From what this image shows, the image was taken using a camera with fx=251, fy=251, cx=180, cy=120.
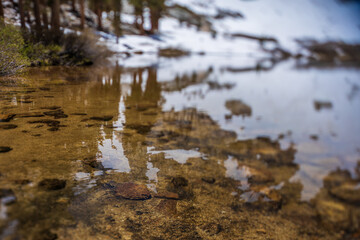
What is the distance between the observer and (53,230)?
1722 millimetres

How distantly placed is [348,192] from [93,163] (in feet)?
17.1

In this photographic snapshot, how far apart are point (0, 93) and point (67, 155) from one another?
2542mm

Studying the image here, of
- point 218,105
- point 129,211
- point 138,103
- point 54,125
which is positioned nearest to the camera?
point 129,211

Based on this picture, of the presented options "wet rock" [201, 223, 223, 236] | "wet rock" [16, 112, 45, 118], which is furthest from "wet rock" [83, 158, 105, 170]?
"wet rock" [16, 112, 45, 118]

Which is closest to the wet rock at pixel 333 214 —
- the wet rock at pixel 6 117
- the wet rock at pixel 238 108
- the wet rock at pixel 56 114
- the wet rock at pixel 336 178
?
the wet rock at pixel 336 178

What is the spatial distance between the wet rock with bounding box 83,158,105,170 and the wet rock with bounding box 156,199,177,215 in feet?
2.55

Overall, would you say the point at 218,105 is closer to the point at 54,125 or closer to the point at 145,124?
the point at 145,124

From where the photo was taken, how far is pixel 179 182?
3.05 m

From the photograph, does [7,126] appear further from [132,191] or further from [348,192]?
[348,192]

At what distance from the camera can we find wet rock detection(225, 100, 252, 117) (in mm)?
7474

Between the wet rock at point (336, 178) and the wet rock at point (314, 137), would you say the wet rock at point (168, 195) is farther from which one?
the wet rock at point (314, 137)

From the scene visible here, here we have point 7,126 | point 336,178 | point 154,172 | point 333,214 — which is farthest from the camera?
point 336,178

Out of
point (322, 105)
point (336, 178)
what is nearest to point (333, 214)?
point (336, 178)

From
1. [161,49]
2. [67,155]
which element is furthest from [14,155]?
[161,49]
